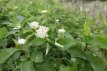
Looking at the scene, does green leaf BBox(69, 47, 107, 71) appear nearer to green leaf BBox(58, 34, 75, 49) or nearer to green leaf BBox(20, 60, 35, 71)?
green leaf BBox(58, 34, 75, 49)

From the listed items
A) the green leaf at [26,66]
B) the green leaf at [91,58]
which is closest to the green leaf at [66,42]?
the green leaf at [91,58]

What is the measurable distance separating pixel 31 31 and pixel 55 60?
8.0 inches

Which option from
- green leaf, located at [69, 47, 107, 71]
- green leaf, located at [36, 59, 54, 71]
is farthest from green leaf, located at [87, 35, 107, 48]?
green leaf, located at [36, 59, 54, 71]

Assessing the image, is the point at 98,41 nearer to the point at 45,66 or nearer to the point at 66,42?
the point at 66,42

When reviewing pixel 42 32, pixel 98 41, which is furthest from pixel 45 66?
pixel 98 41

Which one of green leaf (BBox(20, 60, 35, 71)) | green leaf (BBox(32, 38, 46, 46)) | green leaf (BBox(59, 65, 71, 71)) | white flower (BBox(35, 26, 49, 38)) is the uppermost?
white flower (BBox(35, 26, 49, 38))

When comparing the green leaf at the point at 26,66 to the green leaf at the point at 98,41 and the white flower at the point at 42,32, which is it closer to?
the white flower at the point at 42,32

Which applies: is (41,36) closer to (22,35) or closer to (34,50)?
(34,50)

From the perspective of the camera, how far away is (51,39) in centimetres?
179

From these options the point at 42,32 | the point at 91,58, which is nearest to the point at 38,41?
the point at 42,32

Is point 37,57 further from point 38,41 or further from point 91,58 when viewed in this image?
point 91,58

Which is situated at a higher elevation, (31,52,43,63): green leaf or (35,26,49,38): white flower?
(35,26,49,38): white flower

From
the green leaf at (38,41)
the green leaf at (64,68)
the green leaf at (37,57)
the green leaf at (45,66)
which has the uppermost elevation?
the green leaf at (38,41)

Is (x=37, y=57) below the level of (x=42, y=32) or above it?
below
